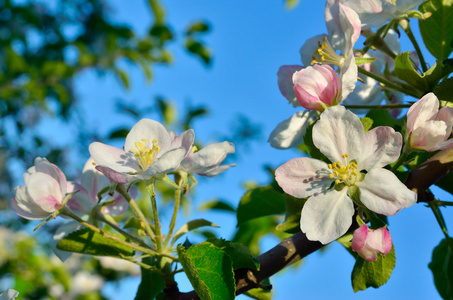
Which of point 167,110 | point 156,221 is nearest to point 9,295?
point 156,221

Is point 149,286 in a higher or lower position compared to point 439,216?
lower

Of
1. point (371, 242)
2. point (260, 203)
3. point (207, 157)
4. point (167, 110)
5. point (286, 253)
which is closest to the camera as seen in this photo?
point (371, 242)

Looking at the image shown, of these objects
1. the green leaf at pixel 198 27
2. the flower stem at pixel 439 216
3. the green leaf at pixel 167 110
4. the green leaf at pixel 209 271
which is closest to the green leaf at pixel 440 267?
the flower stem at pixel 439 216

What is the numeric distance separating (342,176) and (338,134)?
0.22 ft

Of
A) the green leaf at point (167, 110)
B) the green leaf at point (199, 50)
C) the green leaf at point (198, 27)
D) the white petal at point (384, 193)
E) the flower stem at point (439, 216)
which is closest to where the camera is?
A: the white petal at point (384, 193)

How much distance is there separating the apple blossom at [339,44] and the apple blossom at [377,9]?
0.05 meters

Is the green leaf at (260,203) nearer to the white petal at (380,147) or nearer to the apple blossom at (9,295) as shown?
the white petal at (380,147)

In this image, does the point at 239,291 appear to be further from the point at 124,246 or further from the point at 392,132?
the point at 392,132

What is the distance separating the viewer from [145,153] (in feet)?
2.68

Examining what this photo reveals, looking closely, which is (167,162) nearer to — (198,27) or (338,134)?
(338,134)

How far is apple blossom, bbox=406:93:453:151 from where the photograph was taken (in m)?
0.64

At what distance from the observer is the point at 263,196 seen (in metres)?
1.00

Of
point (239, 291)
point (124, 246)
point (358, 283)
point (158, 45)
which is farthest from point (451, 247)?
point (158, 45)

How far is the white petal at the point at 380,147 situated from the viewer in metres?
0.65
